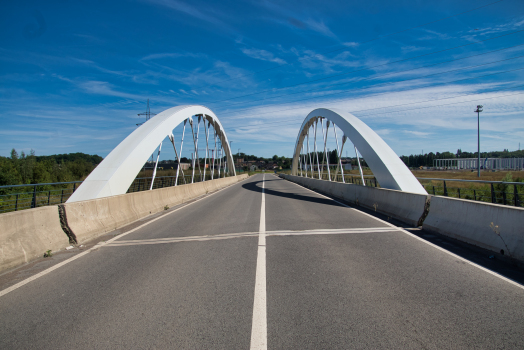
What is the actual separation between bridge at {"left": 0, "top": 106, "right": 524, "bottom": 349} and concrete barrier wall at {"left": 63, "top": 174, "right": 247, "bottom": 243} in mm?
47

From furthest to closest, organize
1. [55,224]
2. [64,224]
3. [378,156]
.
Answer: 1. [378,156]
2. [64,224]
3. [55,224]

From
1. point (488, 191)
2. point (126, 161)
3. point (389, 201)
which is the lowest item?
point (389, 201)

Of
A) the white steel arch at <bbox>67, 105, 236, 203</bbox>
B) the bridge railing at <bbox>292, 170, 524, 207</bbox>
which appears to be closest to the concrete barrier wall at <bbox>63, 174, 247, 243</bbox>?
the white steel arch at <bbox>67, 105, 236, 203</bbox>

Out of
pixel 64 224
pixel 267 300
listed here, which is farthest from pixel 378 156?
pixel 64 224

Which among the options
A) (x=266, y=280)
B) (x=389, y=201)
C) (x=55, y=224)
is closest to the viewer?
(x=266, y=280)

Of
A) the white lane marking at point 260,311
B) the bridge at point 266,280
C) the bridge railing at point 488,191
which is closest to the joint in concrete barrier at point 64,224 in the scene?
the bridge at point 266,280

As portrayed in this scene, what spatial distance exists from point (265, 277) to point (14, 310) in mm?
3114

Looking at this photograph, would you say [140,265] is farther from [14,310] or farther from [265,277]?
[265,277]

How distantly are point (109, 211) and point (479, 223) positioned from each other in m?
9.12

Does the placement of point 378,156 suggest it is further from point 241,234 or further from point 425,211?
point 241,234

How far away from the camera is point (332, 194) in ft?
63.2

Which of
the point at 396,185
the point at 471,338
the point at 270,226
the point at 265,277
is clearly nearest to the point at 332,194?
the point at 396,185

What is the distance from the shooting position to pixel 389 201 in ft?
34.8

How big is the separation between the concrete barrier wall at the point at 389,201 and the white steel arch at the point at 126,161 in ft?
30.7
